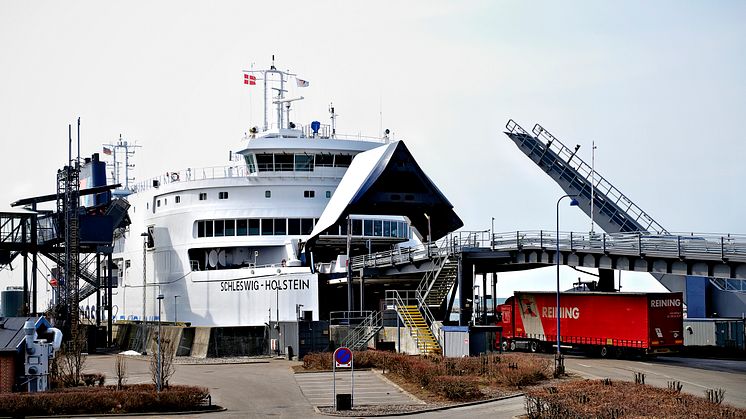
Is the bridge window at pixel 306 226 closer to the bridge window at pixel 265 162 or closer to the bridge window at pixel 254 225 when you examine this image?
the bridge window at pixel 254 225

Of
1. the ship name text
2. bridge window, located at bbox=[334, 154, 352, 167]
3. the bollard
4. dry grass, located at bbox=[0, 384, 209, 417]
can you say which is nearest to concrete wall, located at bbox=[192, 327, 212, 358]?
the ship name text

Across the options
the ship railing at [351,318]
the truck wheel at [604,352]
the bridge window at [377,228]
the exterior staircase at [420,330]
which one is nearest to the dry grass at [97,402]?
the exterior staircase at [420,330]

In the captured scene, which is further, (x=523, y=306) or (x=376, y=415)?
(x=523, y=306)

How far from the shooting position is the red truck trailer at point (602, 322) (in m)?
41.6

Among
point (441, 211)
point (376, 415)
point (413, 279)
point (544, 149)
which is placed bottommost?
point (376, 415)

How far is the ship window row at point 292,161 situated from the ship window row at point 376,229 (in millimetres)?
4333

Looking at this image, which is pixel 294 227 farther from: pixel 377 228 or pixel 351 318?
pixel 351 318

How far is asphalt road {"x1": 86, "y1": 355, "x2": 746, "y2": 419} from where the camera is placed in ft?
90.0

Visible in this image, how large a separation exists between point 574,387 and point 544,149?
99.4 ft

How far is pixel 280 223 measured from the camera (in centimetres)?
5834

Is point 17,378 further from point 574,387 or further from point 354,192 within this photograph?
point 354,192

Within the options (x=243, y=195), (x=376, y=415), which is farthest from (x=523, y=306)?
(x=376, y=415)

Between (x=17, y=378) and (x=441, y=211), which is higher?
(x=441, y=211)

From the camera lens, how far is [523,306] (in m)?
48.6
